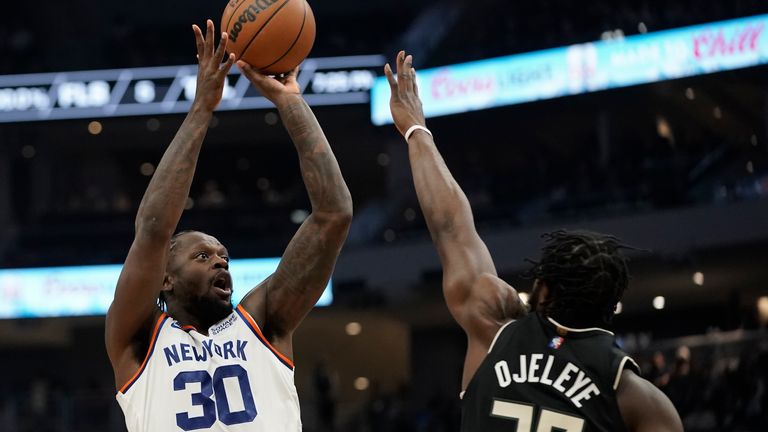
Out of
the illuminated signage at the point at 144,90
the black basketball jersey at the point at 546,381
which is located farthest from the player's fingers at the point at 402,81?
the illuminated signage at the point at 144,90

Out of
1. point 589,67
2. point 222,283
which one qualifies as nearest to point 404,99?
point 222,283

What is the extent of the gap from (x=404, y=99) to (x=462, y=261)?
0.76m

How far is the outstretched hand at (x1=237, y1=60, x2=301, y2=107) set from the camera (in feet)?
14.1

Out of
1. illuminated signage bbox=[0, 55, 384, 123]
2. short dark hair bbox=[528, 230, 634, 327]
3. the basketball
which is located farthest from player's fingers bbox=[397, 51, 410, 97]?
illuminated signage bbox=[0, 55, 384, 123]

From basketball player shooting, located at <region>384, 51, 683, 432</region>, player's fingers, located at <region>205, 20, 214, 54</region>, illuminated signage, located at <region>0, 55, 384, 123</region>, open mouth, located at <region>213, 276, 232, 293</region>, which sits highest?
illuminated signage, located at <region>0, 55, 384, 123</region>

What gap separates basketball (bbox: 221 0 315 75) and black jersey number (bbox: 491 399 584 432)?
6.50ft

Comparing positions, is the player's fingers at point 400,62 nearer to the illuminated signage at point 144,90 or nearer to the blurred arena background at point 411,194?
the blurred arena background at point 411,194

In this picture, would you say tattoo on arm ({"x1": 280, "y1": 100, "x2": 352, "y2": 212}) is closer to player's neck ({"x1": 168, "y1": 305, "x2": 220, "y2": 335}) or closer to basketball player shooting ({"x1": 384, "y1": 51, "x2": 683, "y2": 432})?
player's neck ({"x1": 168, "y1": 305, "x2": 220, "y2": 335})

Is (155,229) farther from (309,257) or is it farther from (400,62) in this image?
(400,62)

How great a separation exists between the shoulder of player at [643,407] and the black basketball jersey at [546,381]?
20mm

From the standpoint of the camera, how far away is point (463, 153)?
2258 cm

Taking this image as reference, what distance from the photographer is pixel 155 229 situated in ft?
12.4

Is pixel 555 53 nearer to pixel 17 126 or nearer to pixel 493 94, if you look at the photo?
pixel 493 94

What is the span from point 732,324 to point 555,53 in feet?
17.4
